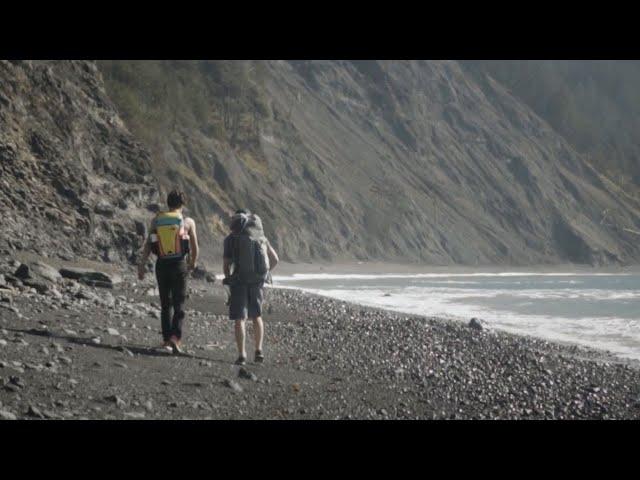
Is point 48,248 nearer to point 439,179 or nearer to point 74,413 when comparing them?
point 74,413

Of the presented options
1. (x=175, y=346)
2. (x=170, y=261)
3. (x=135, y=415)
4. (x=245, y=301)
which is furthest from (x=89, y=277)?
(x=135, y=415)

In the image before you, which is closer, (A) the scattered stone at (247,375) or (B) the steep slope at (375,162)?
(A) the scattered stone at (247,375)

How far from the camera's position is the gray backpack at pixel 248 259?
8211mm

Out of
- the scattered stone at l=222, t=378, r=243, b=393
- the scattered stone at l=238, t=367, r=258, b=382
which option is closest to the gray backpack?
the scattered stone at l=238, t=367, r=258, b=382

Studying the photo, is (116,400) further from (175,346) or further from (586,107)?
(586,107)

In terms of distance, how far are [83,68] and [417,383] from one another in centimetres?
1940

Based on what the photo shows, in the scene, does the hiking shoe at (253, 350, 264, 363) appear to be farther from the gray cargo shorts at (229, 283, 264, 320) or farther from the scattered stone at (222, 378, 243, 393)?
the scattered stone at (222, 378, 243, 393)

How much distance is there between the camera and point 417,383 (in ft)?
27.8

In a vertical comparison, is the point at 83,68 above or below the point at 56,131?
above

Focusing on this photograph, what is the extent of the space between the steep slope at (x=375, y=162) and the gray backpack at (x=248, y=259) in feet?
92.3

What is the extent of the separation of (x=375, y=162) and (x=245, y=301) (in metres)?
51.9

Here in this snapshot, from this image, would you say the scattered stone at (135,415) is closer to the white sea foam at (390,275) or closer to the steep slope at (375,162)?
the white sea foam at (390,275)

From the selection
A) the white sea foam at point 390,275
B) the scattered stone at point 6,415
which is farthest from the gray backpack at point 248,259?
the white sea foam at point 390,275
